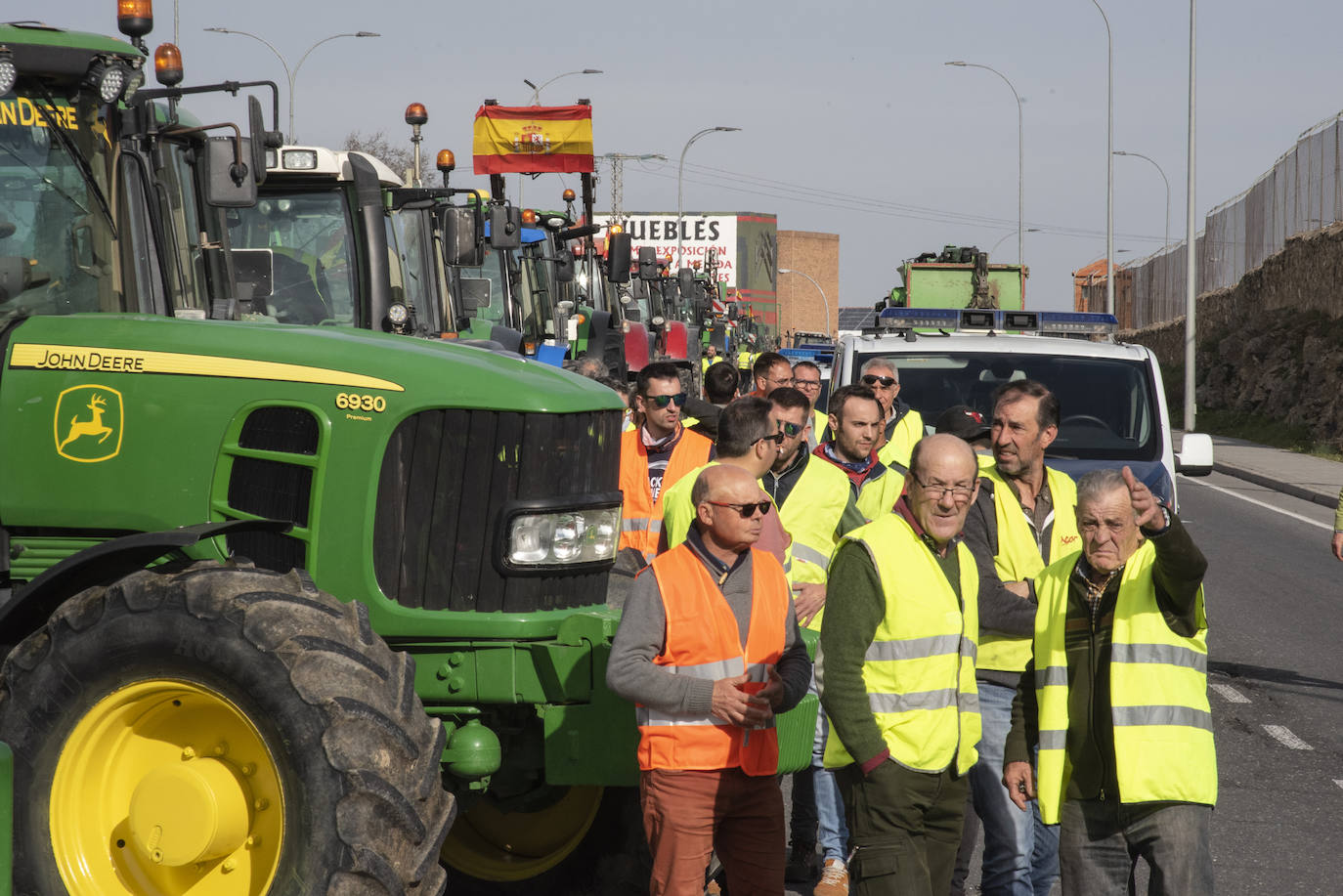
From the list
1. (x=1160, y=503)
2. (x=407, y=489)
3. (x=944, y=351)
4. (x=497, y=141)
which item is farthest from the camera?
(x=497, y=141)

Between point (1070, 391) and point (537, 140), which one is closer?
point (1070, 391)

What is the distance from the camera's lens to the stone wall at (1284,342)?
3456 centimetres

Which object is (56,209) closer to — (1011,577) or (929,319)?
(1011,577)

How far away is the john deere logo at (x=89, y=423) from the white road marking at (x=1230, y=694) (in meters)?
6.95

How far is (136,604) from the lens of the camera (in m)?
4.89

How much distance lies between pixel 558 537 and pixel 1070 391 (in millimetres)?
5672

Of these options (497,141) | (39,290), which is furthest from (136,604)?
(497,141)

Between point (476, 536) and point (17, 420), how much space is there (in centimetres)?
155

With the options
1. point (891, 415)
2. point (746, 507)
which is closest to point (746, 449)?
point (746, 507)

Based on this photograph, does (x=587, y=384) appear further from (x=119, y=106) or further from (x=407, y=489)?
(x=119, y=106)

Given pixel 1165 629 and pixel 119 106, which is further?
pixel 119 106

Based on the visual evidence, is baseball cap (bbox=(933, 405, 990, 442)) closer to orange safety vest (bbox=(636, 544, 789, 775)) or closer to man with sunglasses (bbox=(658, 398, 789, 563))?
man with sunglasses (bbox=(658, 398, 789, 563))

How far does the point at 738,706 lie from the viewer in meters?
4.77

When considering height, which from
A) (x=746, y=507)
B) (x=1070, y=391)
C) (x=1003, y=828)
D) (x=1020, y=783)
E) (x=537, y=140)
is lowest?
(x=1003, y=828)
